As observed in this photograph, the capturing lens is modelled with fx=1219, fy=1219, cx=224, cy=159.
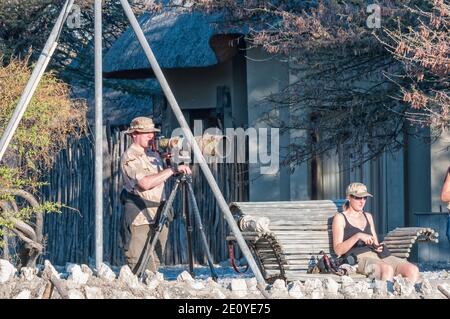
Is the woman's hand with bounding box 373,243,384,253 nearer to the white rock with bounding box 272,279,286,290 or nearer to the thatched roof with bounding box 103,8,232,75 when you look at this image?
the white rock with bounding box 272,279,286,290

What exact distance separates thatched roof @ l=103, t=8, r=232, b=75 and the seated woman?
604cm

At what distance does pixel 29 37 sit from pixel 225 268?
5.04 m

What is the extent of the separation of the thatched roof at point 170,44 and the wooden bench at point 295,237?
5.52 meters

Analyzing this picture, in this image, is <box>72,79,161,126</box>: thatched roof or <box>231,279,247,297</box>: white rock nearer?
<box>231,279,247,297</box>: white rock

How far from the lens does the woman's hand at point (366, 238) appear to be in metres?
10.5

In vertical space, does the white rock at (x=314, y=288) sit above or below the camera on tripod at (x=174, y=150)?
below

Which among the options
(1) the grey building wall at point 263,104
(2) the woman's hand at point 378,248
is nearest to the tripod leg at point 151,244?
(2) the woman's hand at point 378,248

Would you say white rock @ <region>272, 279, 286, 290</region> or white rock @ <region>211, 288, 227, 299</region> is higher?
white rock @ <region>272, 279, 286, 290</region>

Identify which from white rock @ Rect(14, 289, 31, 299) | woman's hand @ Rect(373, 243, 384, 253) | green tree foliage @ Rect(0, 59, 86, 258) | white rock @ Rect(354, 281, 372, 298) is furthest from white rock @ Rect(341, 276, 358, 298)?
green tree foliage @ Rect(0, 59, 86, 258)

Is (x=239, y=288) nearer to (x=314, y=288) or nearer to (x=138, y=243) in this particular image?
(x=314, y=288)

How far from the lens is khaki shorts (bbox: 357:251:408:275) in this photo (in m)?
10.2

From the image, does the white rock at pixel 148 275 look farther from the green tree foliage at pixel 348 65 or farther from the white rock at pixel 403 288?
the green tree foliage at pixel 348 65

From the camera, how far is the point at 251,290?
9094 millimetres

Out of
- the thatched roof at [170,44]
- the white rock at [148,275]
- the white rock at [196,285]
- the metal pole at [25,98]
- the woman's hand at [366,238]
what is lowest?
the white rock at [196,285]
